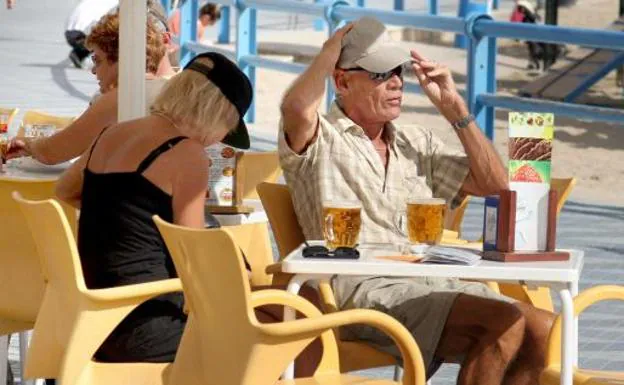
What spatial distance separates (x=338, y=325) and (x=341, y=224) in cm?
74

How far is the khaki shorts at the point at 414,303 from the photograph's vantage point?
16.2 feet

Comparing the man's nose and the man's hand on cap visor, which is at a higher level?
the man's hand on cap visor

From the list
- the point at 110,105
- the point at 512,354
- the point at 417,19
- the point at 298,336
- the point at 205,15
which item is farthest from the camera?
the point at 205,15

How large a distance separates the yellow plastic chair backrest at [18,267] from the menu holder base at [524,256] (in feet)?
4.97

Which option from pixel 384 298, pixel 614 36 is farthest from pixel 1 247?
pixel 614 36

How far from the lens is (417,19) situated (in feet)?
42.0

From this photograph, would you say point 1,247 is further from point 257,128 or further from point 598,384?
point 257,128

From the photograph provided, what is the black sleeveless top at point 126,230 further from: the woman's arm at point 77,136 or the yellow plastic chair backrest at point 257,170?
the yellow plastic chair backrest at point 257,170

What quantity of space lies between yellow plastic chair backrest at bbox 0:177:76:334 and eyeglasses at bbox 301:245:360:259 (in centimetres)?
111

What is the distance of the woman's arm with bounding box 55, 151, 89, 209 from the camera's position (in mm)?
5199

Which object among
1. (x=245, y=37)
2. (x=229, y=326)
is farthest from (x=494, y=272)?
(x=245, y=37)

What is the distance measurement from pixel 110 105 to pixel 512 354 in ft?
6.65

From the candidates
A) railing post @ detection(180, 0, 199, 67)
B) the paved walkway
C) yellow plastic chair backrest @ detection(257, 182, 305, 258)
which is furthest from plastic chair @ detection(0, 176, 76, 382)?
railing post @ detection(180, 0, 199, 67)

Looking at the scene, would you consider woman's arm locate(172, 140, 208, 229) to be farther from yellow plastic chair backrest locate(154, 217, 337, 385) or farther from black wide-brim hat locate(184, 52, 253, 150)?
yellow plastic chair backrest locate(154, 217, 337, 385)
